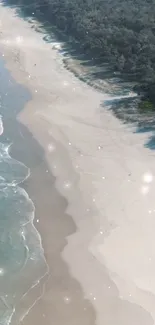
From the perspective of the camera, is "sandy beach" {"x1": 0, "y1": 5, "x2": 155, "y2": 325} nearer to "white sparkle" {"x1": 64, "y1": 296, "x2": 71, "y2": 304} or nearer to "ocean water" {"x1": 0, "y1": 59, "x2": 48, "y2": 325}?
"white sparkle" {"x1": 64, "y1": 296, "x2": 71, "y2": 304}

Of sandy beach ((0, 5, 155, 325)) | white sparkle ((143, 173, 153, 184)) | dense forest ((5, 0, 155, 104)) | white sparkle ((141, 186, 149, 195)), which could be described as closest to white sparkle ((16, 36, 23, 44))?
dense forest ((5, 0, 155, 104))

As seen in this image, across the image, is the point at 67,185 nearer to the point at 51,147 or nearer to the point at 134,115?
the point at 51,147

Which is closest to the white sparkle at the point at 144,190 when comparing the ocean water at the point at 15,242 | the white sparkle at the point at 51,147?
the ocean water at the point at 15,242

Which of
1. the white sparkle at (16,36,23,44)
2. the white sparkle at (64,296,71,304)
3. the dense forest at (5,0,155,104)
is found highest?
the white sparkle at (64,296,71,304)

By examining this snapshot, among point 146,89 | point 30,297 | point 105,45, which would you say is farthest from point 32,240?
point 105,45

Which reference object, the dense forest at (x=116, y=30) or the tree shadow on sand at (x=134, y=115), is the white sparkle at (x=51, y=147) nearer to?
the tree shadow on sand at (x=134, y=115)

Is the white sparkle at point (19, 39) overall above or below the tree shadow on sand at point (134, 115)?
below
